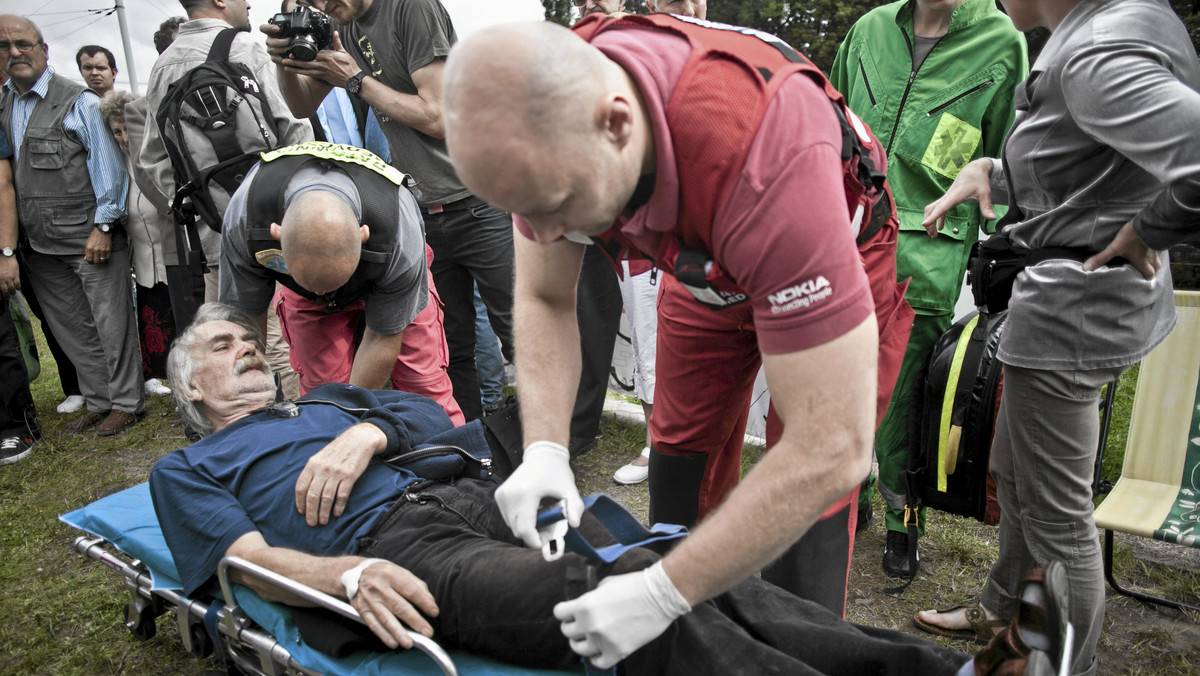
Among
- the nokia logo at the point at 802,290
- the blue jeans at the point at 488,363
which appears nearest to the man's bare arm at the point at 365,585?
the nokia logo at the point at 802,290

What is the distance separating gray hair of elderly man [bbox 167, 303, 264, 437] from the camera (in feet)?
8.84

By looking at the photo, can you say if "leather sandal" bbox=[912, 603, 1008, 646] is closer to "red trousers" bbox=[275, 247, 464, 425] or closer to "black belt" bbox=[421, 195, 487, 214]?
"red trousers" bbox=[275, 247, 464, 425]

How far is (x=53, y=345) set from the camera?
5574mm

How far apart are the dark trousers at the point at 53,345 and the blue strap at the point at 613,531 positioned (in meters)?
5.06

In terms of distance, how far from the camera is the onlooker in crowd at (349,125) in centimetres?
454

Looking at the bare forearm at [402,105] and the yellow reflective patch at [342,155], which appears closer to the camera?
the yellow reflective patch at [342,155]

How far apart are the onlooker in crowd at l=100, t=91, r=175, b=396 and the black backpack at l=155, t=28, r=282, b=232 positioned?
4.30 ft

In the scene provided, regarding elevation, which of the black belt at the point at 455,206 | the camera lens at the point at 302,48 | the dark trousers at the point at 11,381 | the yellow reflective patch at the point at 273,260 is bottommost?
the dark trousers at the point at 11,381

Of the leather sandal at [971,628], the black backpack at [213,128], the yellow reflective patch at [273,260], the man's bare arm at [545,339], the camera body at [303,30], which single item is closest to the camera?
the man's bare arm at [545,339]

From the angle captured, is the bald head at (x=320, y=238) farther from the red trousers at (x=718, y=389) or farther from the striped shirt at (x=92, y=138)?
the striped shirt at (x=92, y=138)

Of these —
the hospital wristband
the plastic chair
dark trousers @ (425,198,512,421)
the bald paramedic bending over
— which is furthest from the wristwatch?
the plastic chair

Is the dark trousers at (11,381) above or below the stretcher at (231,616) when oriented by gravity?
below

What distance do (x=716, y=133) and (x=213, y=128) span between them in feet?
10.3

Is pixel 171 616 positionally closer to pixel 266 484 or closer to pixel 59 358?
pixel 266 484
